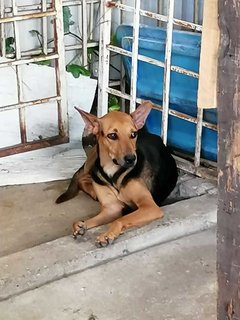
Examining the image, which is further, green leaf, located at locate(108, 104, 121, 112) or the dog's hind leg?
green leaf, located at locate(108, 104, 121, 112)

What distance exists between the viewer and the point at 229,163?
1978 mm

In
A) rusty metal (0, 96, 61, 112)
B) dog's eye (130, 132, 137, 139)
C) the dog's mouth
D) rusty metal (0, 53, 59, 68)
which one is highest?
rusty metal (0, 53, 59, 68)

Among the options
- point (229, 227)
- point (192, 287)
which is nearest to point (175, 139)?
point (192, 287)

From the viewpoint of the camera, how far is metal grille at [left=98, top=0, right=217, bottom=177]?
14.9 feet

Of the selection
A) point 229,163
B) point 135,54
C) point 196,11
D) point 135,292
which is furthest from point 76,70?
point 229,163

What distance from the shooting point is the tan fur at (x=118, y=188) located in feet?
13.2

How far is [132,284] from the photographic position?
3648 mm

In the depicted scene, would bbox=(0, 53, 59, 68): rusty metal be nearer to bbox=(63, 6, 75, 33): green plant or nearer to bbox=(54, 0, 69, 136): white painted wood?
bbox=(54, 0, 69, 136): white painted wood

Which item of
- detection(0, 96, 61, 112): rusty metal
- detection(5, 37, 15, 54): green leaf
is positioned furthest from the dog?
detection(5, 37, 15, 54): green leaf

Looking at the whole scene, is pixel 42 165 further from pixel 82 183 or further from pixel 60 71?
pixel 60 71

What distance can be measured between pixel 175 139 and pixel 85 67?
2.92ft

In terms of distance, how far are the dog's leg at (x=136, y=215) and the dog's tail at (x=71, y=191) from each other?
0.45 meters

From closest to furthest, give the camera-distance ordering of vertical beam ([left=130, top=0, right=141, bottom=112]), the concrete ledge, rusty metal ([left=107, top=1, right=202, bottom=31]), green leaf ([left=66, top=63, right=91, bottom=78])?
the concrete ledge
rusty metal ([left=107, top=1, right=202, bottom=31])
vertical beam ([left=130, top=0, right=141, bottom=112])
green leaf ([left=66, top=63, right=91, bottom=78])

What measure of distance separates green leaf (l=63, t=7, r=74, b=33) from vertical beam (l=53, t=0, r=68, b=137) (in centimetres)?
17
